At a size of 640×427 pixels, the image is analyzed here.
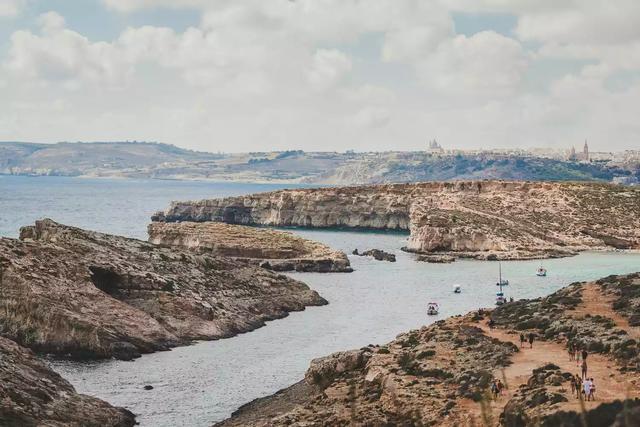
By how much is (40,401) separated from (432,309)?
42.0 metres

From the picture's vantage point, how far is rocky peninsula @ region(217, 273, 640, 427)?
32.3m

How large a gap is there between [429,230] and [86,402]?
302 feet

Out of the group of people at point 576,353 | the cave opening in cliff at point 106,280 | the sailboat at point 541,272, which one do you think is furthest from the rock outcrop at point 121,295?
the sailboat at point 541,272

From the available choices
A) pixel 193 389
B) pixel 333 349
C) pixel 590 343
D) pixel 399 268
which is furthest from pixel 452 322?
pixel 399 268

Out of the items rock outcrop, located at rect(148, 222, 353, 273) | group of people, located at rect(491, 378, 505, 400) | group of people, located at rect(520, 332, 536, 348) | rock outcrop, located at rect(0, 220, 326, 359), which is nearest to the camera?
group of people, located at rect(491, 378, 505, 400)

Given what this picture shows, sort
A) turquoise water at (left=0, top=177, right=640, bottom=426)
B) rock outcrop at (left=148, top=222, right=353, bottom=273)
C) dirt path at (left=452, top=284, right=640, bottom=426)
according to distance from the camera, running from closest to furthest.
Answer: dirt path at (left=452, top=284, right=640, bottom=426), turquoise water at (left=0, top=177, right=640, bottom=426), rock outcrop at (left=148, top=222, right=353, bottom=273)

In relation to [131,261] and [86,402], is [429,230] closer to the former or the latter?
[131,261]

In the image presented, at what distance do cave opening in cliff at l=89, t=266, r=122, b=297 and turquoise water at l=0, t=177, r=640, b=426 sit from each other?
28.5 ft

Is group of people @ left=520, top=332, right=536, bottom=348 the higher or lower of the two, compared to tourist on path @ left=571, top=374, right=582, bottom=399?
lower

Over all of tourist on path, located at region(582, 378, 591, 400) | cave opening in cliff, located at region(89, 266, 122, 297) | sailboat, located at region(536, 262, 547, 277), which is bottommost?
sailboat, located at region(536, 262, 547, 277)

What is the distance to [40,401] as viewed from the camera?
123 feet

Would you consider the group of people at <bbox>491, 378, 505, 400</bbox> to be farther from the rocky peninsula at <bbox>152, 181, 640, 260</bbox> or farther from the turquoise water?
the rocky peninsula at <bbox>152, 181, 640, 260</bbox>

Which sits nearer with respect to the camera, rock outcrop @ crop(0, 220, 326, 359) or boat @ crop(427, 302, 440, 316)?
rock outcrop @ crop(0, 220, 326, 359)

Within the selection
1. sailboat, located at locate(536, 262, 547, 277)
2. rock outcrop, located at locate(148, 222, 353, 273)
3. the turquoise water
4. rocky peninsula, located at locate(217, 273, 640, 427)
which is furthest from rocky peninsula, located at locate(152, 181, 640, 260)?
rocky peninsula, located at locate(217, 273, 640, 427)
